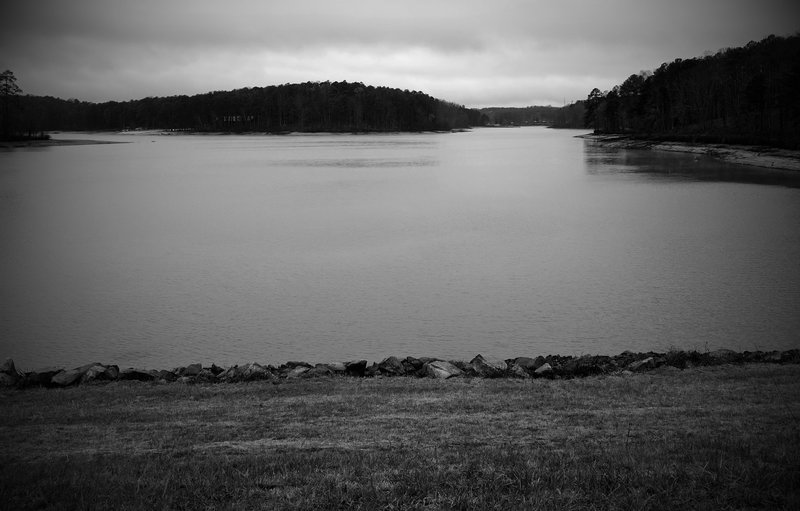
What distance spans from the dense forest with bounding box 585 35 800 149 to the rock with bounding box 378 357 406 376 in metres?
58.8

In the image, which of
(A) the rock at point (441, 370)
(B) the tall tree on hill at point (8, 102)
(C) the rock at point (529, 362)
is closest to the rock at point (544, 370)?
(C) the rock at point (529, 362)

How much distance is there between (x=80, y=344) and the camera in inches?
508

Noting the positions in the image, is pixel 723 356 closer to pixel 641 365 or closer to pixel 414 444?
pixel 641 365

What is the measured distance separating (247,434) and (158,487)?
6.62 feet

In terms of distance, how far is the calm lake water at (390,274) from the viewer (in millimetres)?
12961

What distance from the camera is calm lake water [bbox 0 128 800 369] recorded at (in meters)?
13.0

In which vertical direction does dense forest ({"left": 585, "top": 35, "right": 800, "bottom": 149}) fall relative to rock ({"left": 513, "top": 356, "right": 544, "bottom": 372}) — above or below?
above

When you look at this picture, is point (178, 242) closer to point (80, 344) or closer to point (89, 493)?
point (80, 344)

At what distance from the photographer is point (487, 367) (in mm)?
10586

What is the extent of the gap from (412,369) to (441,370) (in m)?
0.62

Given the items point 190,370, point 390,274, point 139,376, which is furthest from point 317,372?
point 390,274

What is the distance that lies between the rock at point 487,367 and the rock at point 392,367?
3.80ft

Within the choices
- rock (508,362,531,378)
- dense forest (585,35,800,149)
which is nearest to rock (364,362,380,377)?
rock (508,362,531,378)

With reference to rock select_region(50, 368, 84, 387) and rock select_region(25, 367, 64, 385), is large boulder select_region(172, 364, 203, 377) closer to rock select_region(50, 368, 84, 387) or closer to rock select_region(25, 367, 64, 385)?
rock select_region(50, 368, 84, 387)
